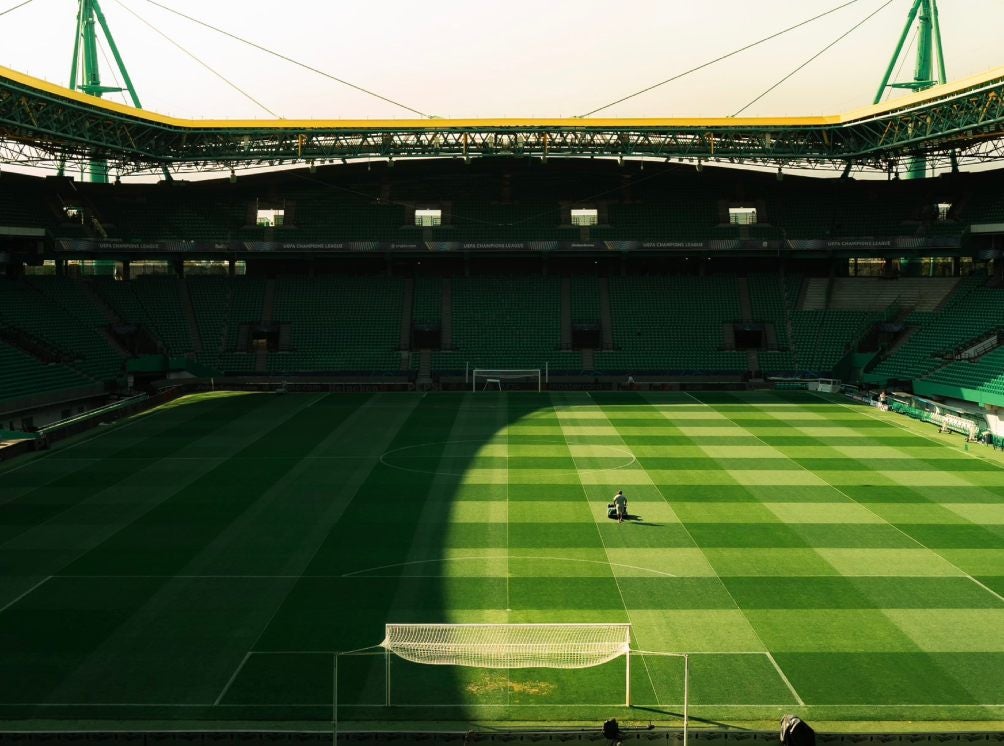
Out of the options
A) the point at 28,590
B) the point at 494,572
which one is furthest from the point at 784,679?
the point at 28,590

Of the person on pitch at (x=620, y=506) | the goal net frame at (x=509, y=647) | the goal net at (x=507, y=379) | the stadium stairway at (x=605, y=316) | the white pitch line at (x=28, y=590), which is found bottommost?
the goal net frame at (x=509, y=647)

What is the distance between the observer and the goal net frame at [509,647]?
1838 cm

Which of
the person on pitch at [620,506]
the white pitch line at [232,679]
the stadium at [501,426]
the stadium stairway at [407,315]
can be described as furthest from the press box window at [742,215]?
the white pitch line at [232,679]

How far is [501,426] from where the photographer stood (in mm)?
46094

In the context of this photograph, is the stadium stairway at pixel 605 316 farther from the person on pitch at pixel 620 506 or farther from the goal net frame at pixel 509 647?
the goal net frame at pixel 509 647

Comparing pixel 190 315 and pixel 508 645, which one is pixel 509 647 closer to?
pixel 508 645

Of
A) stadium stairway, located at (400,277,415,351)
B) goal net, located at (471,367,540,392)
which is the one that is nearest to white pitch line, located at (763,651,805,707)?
goal net, located at (471,367,540,392)

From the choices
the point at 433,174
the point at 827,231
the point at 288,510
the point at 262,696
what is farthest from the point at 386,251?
the point at 262,696

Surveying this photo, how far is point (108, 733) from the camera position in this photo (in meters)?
16.4

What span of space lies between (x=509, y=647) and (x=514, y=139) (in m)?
46.8

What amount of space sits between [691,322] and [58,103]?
4017 cm

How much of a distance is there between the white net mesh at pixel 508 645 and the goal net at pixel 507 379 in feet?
132

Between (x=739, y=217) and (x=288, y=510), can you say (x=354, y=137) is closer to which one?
(x=739, y=217)

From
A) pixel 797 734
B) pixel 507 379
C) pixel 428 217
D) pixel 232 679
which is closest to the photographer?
pixel 797 734
